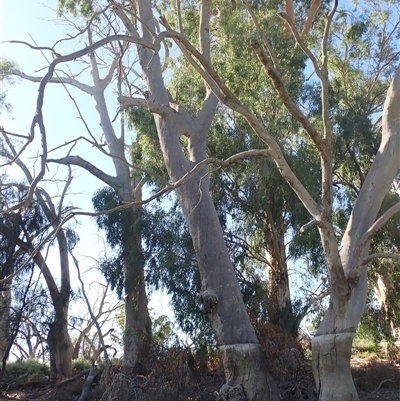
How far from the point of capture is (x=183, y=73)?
12.2 metres

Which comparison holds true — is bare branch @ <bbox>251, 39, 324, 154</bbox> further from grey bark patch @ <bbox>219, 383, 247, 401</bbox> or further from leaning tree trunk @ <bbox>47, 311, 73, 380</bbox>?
leaning tree trunk @ <bbox>47, 311, 73, 380</bbox>

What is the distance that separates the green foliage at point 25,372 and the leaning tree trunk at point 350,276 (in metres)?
7.69

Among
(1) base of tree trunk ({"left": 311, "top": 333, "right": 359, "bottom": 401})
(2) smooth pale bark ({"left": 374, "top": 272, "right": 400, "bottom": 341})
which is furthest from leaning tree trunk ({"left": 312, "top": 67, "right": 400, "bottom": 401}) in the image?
(2) smooth pale bark ({"left": 374, "top": 272, "right": 400, "bottom": 341})

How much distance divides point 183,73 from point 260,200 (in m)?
3.58

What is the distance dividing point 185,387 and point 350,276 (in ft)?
13.2

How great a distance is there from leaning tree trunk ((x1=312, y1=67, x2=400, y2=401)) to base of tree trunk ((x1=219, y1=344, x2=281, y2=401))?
1134 mm

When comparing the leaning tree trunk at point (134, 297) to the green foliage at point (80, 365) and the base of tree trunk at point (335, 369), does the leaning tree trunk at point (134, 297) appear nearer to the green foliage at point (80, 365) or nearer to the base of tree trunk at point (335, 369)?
the green foliage at point (80, 365)

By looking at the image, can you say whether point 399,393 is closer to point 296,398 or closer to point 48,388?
point 296,398

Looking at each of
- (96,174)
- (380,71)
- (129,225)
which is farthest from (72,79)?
(380,71)

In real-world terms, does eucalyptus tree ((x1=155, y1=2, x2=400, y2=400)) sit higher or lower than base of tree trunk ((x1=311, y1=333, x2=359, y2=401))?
higher

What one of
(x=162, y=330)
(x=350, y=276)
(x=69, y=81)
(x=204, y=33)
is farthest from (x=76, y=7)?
(x=350, y=276)

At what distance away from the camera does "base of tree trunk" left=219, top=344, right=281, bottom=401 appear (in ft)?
22.0

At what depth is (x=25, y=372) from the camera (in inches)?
469

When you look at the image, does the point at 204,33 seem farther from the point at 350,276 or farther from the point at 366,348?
the point at 366,348
